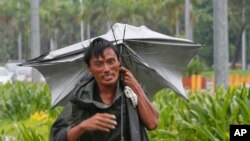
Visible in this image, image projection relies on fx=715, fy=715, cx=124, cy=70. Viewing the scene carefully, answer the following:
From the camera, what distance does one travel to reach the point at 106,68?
3811 mm

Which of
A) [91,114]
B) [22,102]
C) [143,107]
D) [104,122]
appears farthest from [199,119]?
[22,102]

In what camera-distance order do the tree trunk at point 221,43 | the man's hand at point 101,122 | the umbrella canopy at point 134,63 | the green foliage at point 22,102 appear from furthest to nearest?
1. the green foliage at point 22,102
2. the tree trunk at point 221,43
3. the umbrella canopy at point 134,63
4. the man's hand at point 101,122

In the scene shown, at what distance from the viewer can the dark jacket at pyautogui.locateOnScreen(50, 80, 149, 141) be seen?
3.83 m

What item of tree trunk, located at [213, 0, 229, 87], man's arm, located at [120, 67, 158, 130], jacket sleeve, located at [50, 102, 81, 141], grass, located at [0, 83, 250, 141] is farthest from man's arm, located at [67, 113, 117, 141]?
tree trunk, located at [213, 0, 229, 87]

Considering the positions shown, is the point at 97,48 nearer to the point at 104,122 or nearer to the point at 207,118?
the point at 104,122

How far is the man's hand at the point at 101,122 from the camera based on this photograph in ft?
12.1

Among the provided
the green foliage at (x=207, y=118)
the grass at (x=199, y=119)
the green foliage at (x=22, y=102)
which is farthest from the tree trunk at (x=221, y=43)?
the green foliage at (x=22, y=102)

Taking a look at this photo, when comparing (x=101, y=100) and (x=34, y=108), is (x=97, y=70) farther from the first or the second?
(x=34, y=108)

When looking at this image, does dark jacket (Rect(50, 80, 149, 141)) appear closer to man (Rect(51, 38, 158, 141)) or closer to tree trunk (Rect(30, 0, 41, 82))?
man (Rect(51, 38, 158, 141))

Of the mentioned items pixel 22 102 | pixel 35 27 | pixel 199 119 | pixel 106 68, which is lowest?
pixel 22 102

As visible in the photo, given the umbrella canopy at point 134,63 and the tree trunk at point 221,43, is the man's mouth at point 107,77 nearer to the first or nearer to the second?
the umbrella canopy at point 134,63

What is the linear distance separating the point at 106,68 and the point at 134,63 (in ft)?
2.68

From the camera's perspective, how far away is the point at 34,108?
14094 millimetres

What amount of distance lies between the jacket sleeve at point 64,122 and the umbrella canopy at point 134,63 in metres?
0.61
